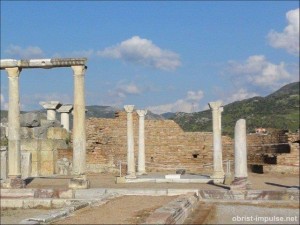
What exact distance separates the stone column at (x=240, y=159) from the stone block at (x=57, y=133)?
17.0m

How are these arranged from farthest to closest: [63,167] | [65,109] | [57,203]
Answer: [65,109], [63,167], [57,203]

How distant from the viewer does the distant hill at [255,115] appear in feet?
204

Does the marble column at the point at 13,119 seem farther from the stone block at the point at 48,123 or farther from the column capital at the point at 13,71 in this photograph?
the stone block at the point at 48,123

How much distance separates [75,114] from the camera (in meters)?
20.5

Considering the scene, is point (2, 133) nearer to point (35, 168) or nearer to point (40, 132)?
point (40, 132)

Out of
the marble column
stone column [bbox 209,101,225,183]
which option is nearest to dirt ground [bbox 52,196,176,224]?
the marble column

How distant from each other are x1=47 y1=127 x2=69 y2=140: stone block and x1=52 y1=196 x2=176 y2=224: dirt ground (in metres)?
17.1

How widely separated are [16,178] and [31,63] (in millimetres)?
4479

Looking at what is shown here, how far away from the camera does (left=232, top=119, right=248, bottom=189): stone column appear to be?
18.4 meters

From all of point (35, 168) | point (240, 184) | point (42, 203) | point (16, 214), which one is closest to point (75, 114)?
point (42, 203)

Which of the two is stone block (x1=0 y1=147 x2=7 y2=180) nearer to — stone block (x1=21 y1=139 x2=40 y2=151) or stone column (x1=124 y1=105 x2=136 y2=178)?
stone block (x1=21 y1=139 x2=40 y2=151)

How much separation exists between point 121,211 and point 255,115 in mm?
56903

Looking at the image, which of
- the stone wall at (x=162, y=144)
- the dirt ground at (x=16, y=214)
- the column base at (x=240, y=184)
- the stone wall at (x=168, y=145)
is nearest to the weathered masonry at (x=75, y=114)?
the dirt ground at (x=16, y=214)

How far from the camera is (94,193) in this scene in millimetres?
18828
